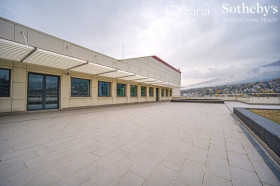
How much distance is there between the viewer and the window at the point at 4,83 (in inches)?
253

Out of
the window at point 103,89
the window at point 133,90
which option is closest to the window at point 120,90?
the window at point 103,89

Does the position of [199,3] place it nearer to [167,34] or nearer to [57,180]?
[167,34]

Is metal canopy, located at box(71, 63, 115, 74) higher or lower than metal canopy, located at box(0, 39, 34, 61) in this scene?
lower

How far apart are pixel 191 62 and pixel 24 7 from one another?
25.8 m

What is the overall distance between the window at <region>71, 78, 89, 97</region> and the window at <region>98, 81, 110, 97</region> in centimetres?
134

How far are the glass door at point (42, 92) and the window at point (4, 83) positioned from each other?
0.93 m

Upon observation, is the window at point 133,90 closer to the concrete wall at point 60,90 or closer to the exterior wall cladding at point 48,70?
the exterior wall cladding at point 48,70

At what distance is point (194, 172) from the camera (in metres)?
1.81

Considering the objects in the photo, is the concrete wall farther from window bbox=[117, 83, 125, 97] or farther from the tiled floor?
the tiled floor

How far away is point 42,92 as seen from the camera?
7.87 metres

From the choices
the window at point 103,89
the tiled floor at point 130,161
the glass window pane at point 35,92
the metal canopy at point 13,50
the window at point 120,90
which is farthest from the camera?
the window at point 120,90

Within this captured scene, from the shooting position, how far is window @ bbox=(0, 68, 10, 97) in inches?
253

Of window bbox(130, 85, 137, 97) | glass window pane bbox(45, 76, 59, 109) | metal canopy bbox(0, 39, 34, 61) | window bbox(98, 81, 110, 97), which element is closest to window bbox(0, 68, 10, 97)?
metal canopy bbox(0, 39, 34, 61)

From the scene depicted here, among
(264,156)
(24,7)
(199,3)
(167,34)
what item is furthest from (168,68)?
(264,156)
